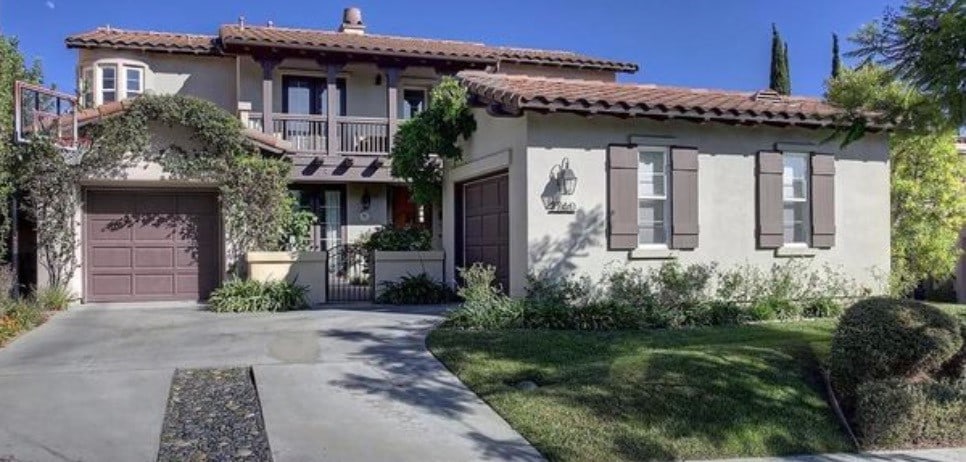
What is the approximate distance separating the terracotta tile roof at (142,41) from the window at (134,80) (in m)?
0.59

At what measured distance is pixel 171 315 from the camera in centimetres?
1294

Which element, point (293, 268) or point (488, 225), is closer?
point (488, 225)

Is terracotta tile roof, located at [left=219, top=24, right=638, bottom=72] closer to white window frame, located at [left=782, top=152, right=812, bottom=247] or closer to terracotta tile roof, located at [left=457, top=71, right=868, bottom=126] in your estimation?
terracotta tile roof, located at [left=457, top=71, right=868, bottom=126]

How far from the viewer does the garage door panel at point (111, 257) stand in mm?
14930

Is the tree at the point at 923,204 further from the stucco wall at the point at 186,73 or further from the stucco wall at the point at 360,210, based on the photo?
the stucco wall at the point at 186,73

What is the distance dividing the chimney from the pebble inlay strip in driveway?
57.4 ft

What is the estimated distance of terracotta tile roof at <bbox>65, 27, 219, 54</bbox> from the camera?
20.9 meters

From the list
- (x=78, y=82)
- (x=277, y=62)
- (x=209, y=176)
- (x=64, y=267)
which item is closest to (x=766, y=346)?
(x=209, y=176)

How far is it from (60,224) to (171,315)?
3.24 metres

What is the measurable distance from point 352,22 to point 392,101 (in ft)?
16.3

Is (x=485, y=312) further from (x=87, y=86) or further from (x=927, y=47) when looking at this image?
(x=87, y=86)

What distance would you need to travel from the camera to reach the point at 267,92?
797 inches

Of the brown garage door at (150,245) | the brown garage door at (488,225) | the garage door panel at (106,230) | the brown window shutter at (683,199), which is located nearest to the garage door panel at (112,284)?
the brown garage door at (150,245)

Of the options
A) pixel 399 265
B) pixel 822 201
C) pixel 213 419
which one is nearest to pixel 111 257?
pixel 399 265
